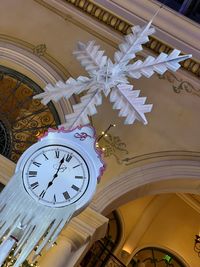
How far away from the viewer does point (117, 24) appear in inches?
271

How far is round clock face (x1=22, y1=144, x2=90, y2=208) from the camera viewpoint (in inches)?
159

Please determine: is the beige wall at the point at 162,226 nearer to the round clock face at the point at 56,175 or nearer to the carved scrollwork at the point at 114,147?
the carved scrollwork at the point at 114,147

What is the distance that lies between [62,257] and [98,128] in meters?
1.63

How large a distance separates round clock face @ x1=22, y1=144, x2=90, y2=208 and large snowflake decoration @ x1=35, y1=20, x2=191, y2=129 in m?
0.48

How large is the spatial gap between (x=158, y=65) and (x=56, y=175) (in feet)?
4.40

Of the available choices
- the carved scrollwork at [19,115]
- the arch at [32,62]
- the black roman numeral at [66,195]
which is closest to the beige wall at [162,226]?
the carved scrollwork at [19,115]

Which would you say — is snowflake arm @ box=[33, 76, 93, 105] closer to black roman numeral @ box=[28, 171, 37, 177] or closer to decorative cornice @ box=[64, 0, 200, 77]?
black roman numeral @ box=[28, 171, 37, 177]

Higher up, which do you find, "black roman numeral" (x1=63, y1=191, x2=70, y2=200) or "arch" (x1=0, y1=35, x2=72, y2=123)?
"arch" (x1=0, y1=35, x2=72, y2=123)

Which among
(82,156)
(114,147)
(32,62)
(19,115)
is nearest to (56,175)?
(82,156)

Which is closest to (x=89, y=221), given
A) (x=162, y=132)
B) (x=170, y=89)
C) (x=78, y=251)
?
(x=78, y=251)

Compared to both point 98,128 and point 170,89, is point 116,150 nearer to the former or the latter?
point 98,128

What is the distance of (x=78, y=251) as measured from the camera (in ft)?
20.7

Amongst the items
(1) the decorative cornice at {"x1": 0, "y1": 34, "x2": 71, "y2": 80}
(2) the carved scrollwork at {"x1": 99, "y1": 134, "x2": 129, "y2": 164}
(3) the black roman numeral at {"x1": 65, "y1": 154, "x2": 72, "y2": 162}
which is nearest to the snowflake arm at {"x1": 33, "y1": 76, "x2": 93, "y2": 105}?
(3) the black roman numeral at {"x1": 65, "y1": 154, "x2": 72, "y2": 162}

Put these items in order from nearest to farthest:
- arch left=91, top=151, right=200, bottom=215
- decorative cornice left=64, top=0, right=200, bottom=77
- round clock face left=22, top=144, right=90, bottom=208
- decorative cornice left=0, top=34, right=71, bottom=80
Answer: round clock face left=22, top=144, right=90, bottom=208
arch left=91, top=151, right=200, bottom=215
decorative cornice left=64, top=0, right=200, bottom=77
decorative cornice left=0, top=34, right=71, bottom=80
